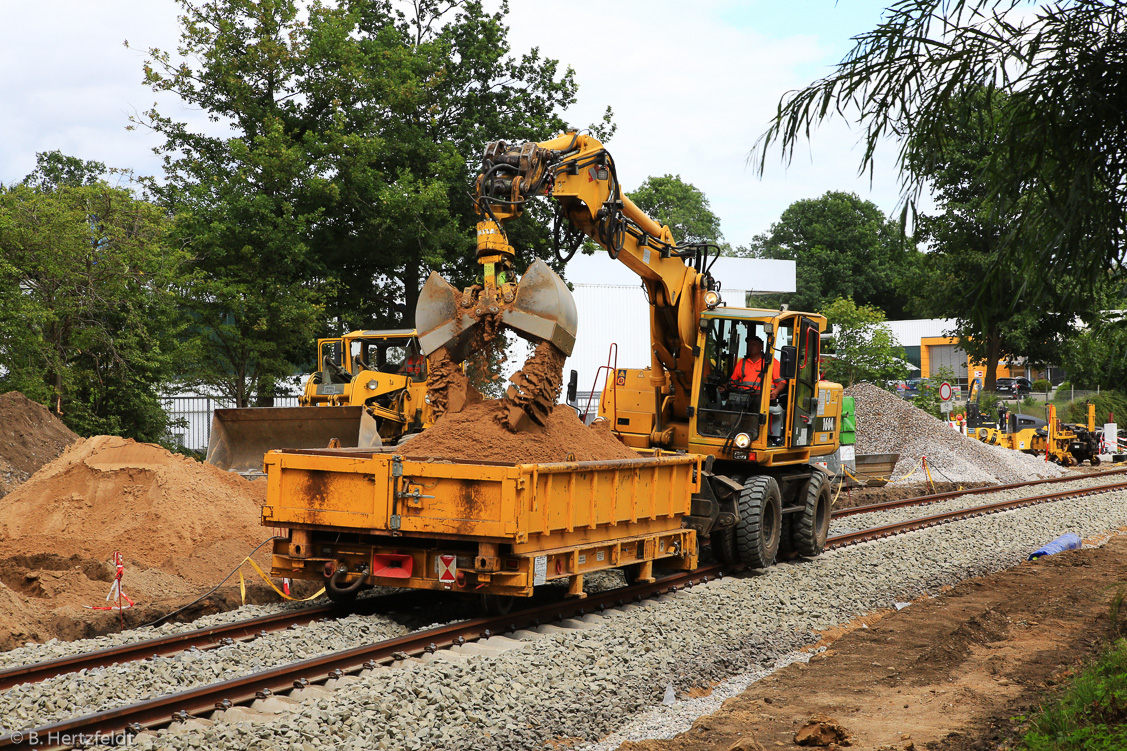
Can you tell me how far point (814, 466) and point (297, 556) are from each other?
8.16 meters

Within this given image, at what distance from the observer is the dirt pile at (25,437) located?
17.4 m

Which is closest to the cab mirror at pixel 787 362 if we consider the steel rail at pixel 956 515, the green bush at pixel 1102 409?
the steel rail at pixel 956 515

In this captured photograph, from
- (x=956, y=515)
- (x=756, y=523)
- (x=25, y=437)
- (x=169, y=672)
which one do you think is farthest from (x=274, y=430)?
(x=956, y=515)

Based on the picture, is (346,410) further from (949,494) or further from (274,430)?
(949,494)

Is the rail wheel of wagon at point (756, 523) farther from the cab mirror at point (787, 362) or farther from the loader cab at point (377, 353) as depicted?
the loader cab at point (377, 353)

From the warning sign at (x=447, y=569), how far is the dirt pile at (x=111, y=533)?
10.0 feet

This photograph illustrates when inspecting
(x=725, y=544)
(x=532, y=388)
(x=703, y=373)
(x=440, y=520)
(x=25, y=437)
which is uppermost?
(x=703, y=373)

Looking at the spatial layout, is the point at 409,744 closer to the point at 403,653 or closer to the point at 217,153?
the point at 403,653

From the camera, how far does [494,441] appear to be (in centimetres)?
895

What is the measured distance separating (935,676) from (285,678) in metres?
5.19

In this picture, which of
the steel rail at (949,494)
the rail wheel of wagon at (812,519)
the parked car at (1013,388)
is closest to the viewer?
the rail wheel of wagon at (812,519)

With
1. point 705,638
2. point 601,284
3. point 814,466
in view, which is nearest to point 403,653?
point 705,638

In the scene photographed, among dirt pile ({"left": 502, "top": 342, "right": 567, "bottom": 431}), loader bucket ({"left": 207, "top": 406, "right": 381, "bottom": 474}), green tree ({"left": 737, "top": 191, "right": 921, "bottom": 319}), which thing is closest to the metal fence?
loader bucket ({"left": 207, "top": 406, "right": 381, "bottom": 474})

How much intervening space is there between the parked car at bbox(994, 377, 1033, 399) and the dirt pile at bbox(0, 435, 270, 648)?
35868mm
